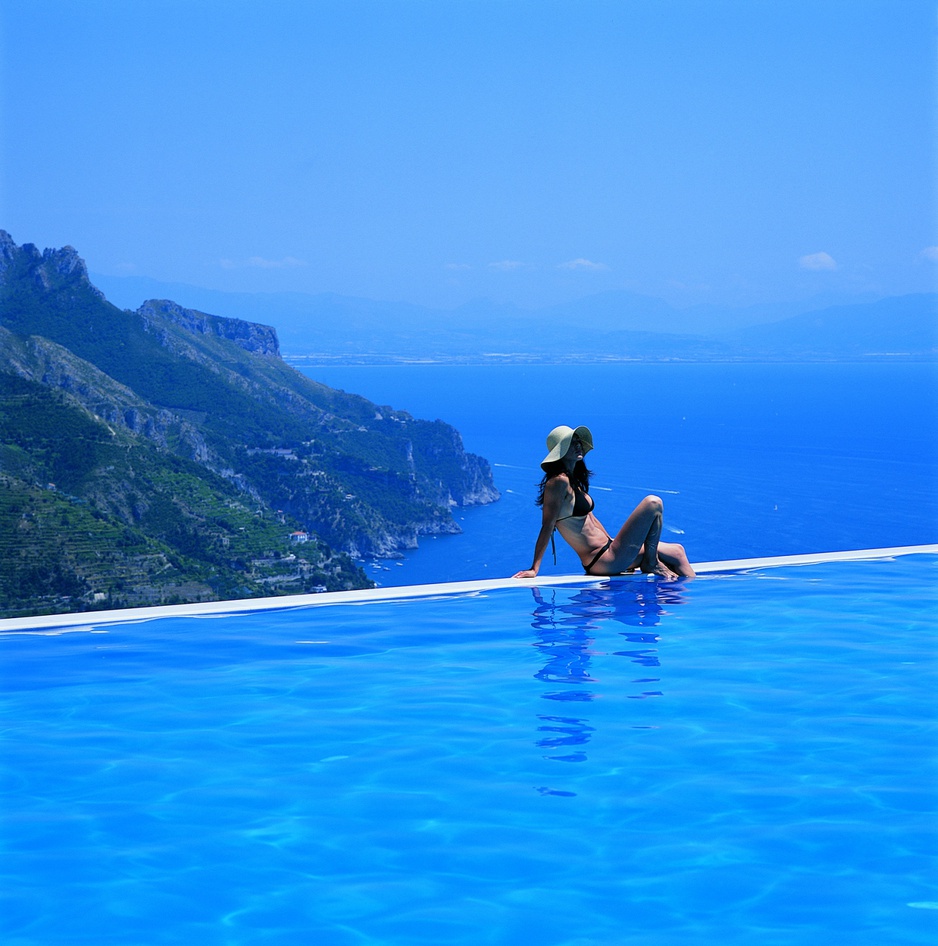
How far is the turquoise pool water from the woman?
838 millimetres

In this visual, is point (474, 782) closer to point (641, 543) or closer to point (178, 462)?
point (641, 543)

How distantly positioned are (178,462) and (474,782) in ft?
302

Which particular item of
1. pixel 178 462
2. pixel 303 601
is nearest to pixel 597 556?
pixel 303 601

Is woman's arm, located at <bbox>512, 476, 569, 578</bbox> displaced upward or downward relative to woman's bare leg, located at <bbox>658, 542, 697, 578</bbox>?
upward

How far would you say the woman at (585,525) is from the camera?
7.54 meters

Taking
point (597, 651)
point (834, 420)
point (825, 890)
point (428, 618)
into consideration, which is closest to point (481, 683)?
point (597, 651)

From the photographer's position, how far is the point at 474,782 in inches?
171

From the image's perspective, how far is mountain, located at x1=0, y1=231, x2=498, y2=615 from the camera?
7106 centimetres

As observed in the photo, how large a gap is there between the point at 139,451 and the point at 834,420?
122 metres

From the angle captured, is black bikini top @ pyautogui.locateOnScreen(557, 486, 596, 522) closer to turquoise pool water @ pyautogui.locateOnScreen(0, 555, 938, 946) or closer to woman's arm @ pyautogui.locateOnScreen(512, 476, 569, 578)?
woman's arm @ pyautogui.locateOnScreen(512, 476, 569, 578)

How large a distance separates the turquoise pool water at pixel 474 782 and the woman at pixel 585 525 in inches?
33.0

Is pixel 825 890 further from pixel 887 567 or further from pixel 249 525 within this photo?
pixel 249 525

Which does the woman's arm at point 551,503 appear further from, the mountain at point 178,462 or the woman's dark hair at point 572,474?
the mountain at point 178,462

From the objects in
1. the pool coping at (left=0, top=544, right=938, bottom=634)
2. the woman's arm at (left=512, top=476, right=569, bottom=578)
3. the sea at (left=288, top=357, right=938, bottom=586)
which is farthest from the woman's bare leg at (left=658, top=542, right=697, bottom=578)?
the sea at (left=288, top=357, right=938, bottom=586)
